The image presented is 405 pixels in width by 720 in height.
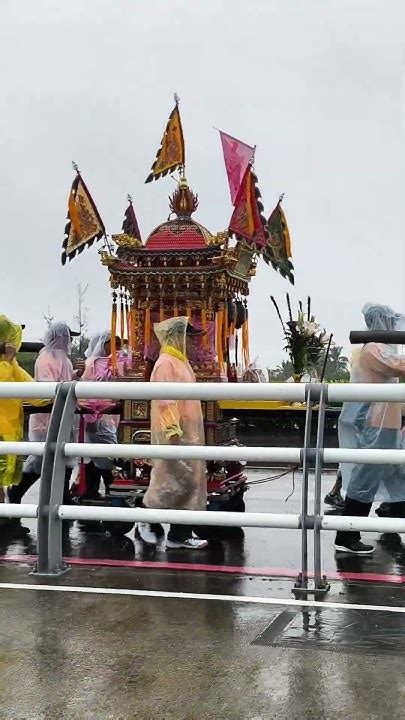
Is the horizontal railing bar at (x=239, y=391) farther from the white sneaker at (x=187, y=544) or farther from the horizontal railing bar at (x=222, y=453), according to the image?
the white sneaker at (x=187, y=544)

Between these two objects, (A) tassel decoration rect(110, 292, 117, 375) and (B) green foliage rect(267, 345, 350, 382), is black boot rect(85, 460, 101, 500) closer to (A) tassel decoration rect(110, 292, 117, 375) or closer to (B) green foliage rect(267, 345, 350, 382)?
(A) tassel decoration rect(110, 292, 117, 375)

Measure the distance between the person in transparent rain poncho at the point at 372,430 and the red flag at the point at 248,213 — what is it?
140 centimetres

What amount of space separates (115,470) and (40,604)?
3.43 metres

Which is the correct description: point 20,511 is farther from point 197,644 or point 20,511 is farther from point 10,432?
point 10,432

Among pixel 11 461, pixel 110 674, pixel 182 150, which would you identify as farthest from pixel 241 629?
pixel 182 150

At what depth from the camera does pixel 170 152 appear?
29.9ft

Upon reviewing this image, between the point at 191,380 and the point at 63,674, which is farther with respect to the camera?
the point at 191,380

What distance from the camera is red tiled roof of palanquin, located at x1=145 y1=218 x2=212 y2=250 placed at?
8.55 m

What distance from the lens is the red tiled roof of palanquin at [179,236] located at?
8.55 meters

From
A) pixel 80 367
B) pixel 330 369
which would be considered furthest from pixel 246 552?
pixel 330 369

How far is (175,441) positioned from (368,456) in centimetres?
209

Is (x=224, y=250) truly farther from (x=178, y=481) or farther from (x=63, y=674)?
(x=63, y=674)

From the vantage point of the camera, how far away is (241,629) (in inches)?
173

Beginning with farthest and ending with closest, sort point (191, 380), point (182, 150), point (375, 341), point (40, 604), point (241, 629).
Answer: point (182, 150) < point (191, 380) < point (375, 341) < point (40, 604) < point (241, 629)
